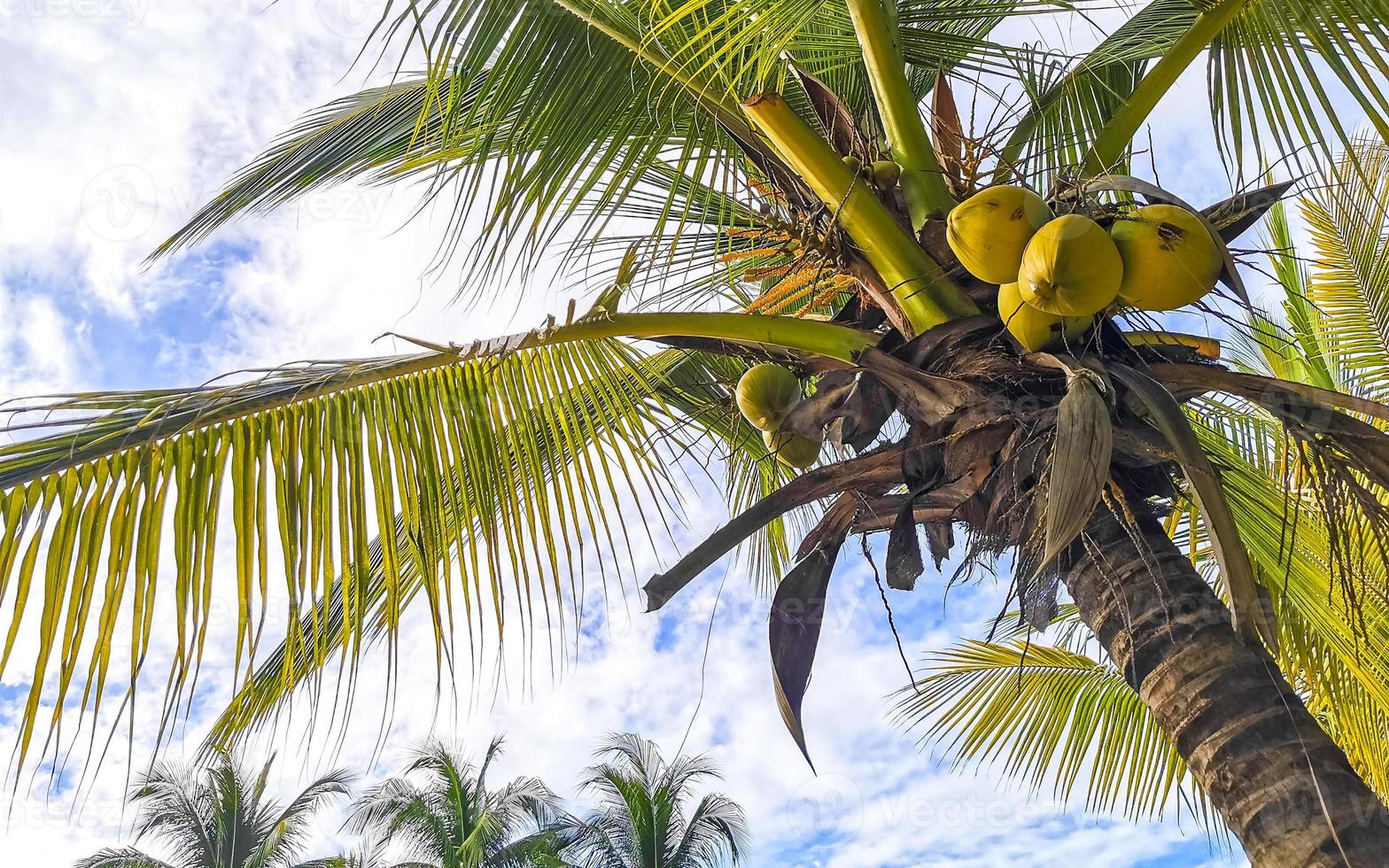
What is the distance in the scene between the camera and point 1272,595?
126 inches

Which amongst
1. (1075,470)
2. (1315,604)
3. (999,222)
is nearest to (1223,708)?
(1075,470)

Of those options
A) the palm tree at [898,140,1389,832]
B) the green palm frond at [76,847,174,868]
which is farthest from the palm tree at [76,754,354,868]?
the palm tree at [898,140,1389,832]

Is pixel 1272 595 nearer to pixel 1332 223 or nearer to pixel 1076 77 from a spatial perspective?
pixel 1076 77

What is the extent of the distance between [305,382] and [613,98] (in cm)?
98

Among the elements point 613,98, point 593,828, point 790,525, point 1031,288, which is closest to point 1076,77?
point 613,98

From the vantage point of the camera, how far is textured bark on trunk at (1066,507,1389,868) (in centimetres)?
145

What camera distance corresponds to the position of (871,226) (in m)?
1.98

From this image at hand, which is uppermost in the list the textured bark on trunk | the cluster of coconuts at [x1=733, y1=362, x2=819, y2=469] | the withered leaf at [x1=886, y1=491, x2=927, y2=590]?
the cluster of coconuts at [x1=733, y1=362, x2=819, y2=469]

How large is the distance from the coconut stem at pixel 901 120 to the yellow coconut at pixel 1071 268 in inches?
18.6

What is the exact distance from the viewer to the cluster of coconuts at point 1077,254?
1555 mm

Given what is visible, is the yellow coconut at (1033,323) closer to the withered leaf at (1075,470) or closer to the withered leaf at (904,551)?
the withered leaf at (1075,470)

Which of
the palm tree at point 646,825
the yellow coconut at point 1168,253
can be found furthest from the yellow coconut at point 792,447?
the palm tree at point 646,825

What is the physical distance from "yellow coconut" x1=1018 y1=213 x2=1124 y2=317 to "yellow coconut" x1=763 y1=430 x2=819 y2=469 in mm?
663

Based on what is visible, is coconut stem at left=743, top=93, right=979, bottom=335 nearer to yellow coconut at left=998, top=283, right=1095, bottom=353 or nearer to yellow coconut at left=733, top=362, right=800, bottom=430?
yellow coconut at left=998, top=283, right=1095, bottom=353
